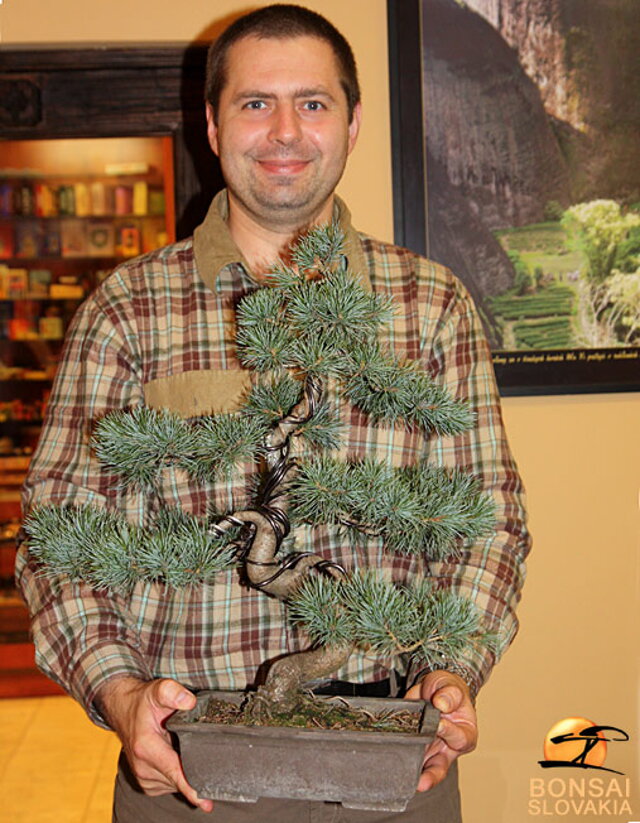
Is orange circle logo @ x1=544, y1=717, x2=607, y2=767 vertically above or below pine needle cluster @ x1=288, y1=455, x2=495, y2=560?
below

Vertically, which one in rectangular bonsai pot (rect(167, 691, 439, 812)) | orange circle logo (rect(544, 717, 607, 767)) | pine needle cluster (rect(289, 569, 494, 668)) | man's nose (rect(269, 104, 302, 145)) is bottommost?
orange circle logo (rect(544, 717, 607, 767))

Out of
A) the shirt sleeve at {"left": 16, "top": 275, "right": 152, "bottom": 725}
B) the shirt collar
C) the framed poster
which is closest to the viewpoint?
the shirt sleeve at {"left": 16, "top": 275, "right": 152, "bottom": 725}

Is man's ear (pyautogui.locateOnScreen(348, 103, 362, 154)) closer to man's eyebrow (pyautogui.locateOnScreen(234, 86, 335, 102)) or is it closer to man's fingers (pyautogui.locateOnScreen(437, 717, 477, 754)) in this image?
man's eyebrow (pyautogui.locateOnScreen(234, 86, 335, 102))

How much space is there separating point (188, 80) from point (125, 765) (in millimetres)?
1748

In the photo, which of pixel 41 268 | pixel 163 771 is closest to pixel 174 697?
pixel 163 771

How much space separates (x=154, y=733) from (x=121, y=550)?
24cm

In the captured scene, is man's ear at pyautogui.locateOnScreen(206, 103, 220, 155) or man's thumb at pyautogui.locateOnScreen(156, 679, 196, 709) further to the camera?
man's ear at pyautogui.locateOnScreen(206, 103, 220, 155)

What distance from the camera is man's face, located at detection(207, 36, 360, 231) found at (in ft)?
4.59

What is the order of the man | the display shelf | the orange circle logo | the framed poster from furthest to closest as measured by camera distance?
the display shelf < the orange circle logo < the framed poster < the man

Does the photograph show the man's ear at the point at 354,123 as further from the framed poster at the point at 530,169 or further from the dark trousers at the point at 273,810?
the dark trousers at the point at 273,810

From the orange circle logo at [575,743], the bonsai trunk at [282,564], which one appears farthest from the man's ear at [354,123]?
the orange circle logo at [575,743]

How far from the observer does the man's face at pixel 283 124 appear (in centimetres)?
140

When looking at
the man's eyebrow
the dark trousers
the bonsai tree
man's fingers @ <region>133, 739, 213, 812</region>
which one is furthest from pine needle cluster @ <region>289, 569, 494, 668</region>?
the man's eyebrow

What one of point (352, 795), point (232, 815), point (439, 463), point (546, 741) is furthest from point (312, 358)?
point (546, 741)
